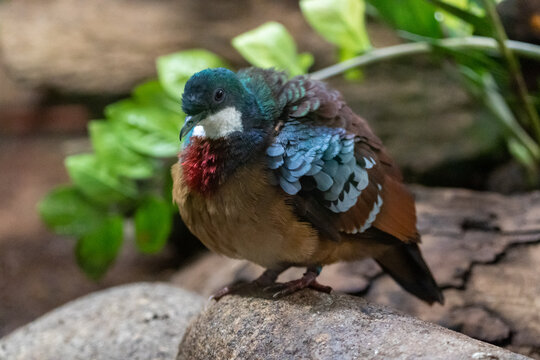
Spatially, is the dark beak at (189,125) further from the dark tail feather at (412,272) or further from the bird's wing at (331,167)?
the dark tail feather at (412,272)

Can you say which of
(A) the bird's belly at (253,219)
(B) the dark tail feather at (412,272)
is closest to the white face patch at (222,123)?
(A) the bird's belly at (253,219)

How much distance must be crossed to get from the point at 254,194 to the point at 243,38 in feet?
4.25

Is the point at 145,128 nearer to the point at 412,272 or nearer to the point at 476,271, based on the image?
the point at 412,272

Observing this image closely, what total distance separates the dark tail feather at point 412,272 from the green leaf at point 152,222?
124cm

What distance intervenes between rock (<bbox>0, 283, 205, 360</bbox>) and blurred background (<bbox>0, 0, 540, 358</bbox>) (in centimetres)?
43

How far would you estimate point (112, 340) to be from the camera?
7.88 feet

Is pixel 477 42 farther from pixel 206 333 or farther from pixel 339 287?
pixel 206 333

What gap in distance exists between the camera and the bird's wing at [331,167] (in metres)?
1.79

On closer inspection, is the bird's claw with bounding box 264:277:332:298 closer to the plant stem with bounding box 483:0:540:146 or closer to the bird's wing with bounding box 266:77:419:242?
the bird's wing with bounding box 266:77:419:242

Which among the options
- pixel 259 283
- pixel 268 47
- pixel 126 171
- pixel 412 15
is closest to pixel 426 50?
pixel 412 15

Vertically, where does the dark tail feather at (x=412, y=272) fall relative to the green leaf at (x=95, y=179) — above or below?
below

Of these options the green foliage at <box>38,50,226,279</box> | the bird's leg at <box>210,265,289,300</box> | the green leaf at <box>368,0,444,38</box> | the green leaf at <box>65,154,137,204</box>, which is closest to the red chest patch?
the bird's leg at <box>210,265,289,300</box>

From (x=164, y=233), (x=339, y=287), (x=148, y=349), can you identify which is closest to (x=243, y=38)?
(x=164, y=233)

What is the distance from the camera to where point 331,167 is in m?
1.82
